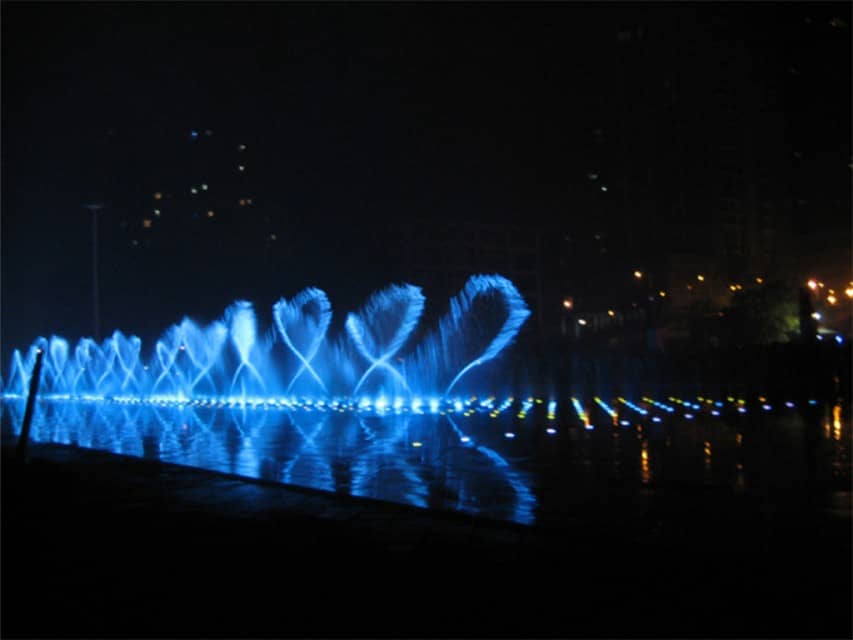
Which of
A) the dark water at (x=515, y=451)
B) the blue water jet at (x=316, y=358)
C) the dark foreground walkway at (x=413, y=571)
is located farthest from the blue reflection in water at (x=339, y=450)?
the blue water jet at (x=316, y=358)

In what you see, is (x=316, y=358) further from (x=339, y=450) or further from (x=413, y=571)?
(x=413, y=571)

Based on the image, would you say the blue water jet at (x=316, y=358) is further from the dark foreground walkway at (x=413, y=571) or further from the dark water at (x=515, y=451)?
the dark foreground walkway at (x=413, y=571)

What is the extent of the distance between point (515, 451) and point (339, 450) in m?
3.27

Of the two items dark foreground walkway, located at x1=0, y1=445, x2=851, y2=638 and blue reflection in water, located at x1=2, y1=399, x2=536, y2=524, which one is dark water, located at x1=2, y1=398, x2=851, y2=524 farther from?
dark foreground walkway, located at x1=0, y1=445, x2=851, y2=638

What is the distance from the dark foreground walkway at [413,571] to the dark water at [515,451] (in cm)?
88

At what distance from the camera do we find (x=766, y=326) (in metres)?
45.4

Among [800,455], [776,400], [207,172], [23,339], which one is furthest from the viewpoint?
[207,172]

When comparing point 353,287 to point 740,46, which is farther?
point 740,46

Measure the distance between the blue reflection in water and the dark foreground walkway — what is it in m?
1.10

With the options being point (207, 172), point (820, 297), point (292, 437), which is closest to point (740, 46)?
point (820, 297)

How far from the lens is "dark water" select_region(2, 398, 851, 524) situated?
30.5 ft

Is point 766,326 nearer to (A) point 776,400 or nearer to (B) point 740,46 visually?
(A) point 776,400

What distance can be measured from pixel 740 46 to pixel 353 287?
63674mm

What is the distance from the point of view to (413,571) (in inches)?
242
